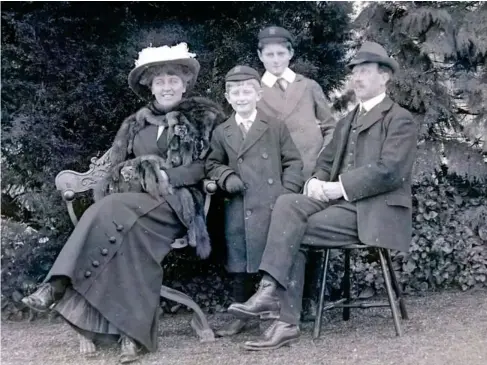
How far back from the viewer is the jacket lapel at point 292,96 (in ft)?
16.6

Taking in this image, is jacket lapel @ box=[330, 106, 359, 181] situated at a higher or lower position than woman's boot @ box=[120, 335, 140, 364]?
higher

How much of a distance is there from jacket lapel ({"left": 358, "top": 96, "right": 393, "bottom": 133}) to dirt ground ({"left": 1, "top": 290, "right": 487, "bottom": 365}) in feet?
4.65

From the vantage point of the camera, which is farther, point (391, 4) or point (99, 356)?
point (391, 4)

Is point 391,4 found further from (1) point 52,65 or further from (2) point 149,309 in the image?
(2) point 149,309

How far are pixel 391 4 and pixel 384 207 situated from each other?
7.92 feet

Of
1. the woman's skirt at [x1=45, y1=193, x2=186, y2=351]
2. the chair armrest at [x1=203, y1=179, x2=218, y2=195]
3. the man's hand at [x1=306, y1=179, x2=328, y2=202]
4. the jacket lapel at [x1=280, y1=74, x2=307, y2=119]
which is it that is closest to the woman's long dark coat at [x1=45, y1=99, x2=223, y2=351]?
the woman's skirt at [x1=45, y1=193, x2=186, y2=351]

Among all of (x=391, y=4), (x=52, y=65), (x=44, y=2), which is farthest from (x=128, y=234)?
(x=391, y=4)

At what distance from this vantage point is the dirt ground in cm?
407

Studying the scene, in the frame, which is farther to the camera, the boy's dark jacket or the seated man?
the boy's dark jacket

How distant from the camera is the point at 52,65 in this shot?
18.7 feet

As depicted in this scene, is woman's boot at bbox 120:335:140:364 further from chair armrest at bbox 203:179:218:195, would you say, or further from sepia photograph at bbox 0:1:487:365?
chair armrest at bbox 203:179:218:195

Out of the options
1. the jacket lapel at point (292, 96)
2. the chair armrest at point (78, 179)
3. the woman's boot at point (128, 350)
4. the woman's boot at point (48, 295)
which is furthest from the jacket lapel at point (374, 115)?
the woman's boot at point (48, 295)

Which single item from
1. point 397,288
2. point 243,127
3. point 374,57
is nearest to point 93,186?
point 243,127

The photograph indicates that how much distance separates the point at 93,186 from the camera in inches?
195
